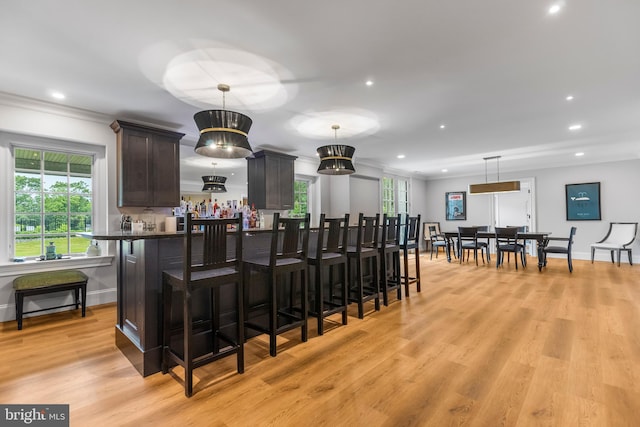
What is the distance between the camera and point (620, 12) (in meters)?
2.17

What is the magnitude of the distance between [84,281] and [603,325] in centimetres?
587

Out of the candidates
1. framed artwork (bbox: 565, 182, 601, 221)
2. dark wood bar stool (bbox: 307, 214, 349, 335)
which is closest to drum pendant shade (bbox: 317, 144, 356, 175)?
dark wood bar stool (bbox: 307, 214, 349, 335)

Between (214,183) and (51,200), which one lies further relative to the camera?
(214,183)

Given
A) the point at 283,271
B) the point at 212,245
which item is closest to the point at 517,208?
the point at 283,271

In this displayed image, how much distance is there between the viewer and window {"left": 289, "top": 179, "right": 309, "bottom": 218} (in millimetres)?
6926

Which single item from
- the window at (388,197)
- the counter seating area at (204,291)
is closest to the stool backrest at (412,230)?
the counter seating area at (204,291)

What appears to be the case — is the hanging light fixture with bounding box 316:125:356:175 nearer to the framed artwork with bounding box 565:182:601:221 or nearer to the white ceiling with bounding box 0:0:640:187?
the white ceiling with bounding box 0:0:640:187

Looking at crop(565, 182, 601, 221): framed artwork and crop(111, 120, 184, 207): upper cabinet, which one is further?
crop(565, 182, 601, 221): framed artwork

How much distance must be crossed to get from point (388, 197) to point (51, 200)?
25.2ft

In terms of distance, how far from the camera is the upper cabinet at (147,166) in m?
4.00

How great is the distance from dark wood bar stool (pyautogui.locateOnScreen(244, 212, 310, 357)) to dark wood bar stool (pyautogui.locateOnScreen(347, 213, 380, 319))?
0.77 metres

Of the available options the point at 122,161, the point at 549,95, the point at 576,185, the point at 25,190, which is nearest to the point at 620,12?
the point at 549,95

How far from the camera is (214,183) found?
5.38 metres

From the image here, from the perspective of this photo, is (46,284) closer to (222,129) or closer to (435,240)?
(222,129)
